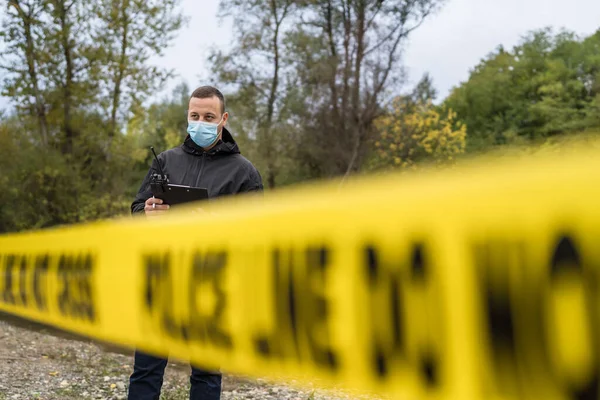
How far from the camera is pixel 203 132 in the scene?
A: 2.78 m

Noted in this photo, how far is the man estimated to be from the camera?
2645mm

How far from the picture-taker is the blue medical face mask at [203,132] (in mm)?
2768

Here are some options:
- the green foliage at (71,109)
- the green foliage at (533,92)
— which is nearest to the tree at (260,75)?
the green foliage at (71,109)

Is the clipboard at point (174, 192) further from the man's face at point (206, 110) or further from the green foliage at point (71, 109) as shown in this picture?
the green foliage at point (71, 109)

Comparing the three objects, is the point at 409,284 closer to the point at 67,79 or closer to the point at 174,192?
the point at 174,192

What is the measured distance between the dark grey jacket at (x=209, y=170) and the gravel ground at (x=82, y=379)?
253 centimetres

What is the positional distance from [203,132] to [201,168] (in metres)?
0.18

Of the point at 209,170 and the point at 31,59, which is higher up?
the point at 31,59

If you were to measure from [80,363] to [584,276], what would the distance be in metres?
6.32

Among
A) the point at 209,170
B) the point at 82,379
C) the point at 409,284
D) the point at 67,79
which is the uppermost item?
the point at 67,79

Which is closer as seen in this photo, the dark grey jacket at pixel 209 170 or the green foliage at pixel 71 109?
the dark grey jacket at pixel 209 170

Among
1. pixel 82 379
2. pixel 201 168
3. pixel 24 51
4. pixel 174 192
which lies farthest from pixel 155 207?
pixel 24 51

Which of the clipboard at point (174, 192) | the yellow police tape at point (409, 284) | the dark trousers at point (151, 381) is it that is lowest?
the dark trousers at point (151, 381)

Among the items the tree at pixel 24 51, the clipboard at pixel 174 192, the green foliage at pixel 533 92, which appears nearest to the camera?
the clipboard at pixel 174 192
